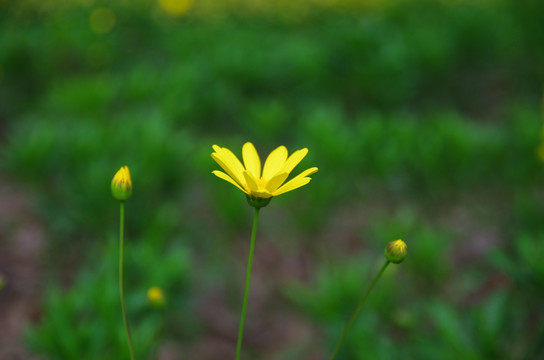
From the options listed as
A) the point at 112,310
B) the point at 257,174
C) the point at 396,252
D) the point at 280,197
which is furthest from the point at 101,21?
the point at 396,252

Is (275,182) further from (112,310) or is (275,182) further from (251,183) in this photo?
(112,310)

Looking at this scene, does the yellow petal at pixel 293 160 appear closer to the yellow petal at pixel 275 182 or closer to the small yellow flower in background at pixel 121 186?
the yellow petal at pixel 275 182

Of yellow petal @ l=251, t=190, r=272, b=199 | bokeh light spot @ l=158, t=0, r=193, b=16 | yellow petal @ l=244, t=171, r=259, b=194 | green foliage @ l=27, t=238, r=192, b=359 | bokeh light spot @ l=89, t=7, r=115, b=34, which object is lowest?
green foliage @ l=27, t=238, r=192, b=359

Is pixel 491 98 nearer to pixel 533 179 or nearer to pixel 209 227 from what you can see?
pixel 533 179

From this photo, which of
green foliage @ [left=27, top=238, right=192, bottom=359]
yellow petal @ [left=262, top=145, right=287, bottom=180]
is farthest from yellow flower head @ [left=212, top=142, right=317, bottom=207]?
green foliage @ [left=27, top=238, right=192, bottom=359]

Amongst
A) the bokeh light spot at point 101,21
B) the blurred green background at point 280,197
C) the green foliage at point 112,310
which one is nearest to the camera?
the green foliage at point 112,310

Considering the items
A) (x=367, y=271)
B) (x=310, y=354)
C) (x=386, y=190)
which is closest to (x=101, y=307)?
(x=310, y=354)

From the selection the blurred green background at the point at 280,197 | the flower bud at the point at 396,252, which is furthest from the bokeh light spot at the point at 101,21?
the flower bud at the point at 396,252

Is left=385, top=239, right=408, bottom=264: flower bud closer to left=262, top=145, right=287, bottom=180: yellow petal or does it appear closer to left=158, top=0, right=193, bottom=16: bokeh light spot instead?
left=262, top=145, right=287, bottom=180: yellow petal

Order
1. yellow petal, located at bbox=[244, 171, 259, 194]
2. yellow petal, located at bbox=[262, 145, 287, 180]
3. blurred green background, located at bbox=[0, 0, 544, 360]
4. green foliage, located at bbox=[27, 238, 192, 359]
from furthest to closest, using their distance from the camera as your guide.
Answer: blurred green background, located at bbox=[0, 0, 544, 360] → green foliage, located at bbox=[27, 238, 192, 359] → yellow petal, located at bbox=[262, 145, 287, 180] → yellow petal, located at bbox=[244, 171, 259, 194]
